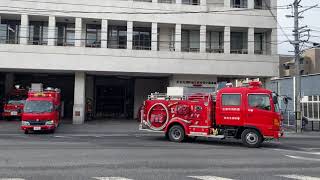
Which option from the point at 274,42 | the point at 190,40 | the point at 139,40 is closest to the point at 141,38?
the point at 139,40

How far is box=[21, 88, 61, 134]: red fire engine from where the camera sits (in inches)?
895

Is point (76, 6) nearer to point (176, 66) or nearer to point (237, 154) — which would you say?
point (176, 66)

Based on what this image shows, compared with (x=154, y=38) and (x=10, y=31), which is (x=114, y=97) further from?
(x=10, y=31)

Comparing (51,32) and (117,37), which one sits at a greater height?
(117,37)

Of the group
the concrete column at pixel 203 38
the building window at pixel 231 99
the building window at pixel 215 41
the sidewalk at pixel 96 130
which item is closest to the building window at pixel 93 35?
the sidewalk at pixel 96 130

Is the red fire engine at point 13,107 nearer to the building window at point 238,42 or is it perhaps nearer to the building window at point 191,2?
the building window at point 191,2

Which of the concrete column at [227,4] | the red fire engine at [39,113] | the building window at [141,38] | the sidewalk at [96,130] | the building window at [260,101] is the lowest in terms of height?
the sidewalk at [96,130]

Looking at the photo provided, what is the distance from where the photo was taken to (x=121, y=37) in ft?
116

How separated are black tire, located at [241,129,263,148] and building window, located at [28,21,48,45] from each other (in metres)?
22.7

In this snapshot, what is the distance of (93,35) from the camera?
34875mm

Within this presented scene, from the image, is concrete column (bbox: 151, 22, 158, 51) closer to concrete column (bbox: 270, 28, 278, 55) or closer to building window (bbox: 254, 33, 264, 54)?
building window (bbox: 254, 33, 264, 54)

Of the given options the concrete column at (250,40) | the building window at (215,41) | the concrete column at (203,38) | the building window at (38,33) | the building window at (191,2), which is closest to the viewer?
the building window at (38,33)

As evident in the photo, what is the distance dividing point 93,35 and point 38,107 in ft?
43.2

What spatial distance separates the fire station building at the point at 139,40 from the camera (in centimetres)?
3159
